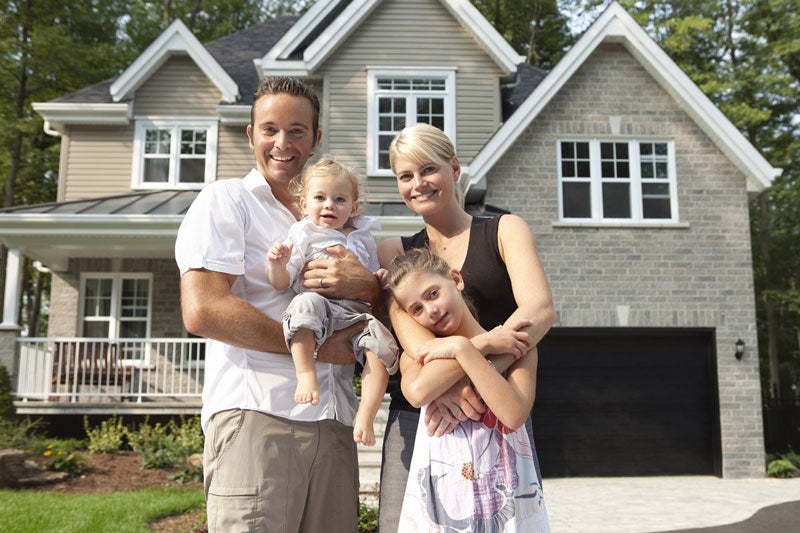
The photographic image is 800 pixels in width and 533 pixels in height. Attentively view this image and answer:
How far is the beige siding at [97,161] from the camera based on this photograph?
1505 centimetres

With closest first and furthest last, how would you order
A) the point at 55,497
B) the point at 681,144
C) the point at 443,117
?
1. the point at 55,497
2. the point at 681,144
3. the point at 443,117

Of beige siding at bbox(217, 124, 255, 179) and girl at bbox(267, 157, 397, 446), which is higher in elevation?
beige siding at bbox(217, 124, 255, 179)

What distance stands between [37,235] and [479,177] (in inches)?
309

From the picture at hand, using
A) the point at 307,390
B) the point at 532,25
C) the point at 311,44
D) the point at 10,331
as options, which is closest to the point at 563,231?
the point at 311,44

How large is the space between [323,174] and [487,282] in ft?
2.43

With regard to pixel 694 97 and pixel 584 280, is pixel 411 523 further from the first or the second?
pixel 694 97

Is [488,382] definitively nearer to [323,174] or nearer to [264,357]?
[264,357]

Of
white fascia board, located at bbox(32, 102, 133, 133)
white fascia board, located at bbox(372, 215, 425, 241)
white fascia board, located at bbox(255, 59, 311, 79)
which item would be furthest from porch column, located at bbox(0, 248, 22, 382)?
white fascia board, located at bbox(372, 215, 425, 241)

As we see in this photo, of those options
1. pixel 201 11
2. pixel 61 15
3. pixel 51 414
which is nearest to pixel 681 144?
pixel 51 414

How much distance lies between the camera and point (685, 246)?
12812 millimetres

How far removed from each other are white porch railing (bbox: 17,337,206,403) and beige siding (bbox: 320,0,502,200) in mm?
5308

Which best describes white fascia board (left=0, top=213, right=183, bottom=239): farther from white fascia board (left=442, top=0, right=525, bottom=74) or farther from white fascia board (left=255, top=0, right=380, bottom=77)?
white fascia board (left=442, top=0, right=525, bottom=74)

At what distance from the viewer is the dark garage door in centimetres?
1243

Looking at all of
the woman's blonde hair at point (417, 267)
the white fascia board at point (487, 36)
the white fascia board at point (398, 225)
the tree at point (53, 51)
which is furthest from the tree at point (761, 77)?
the woman's blonde hair at point (417, 267)
